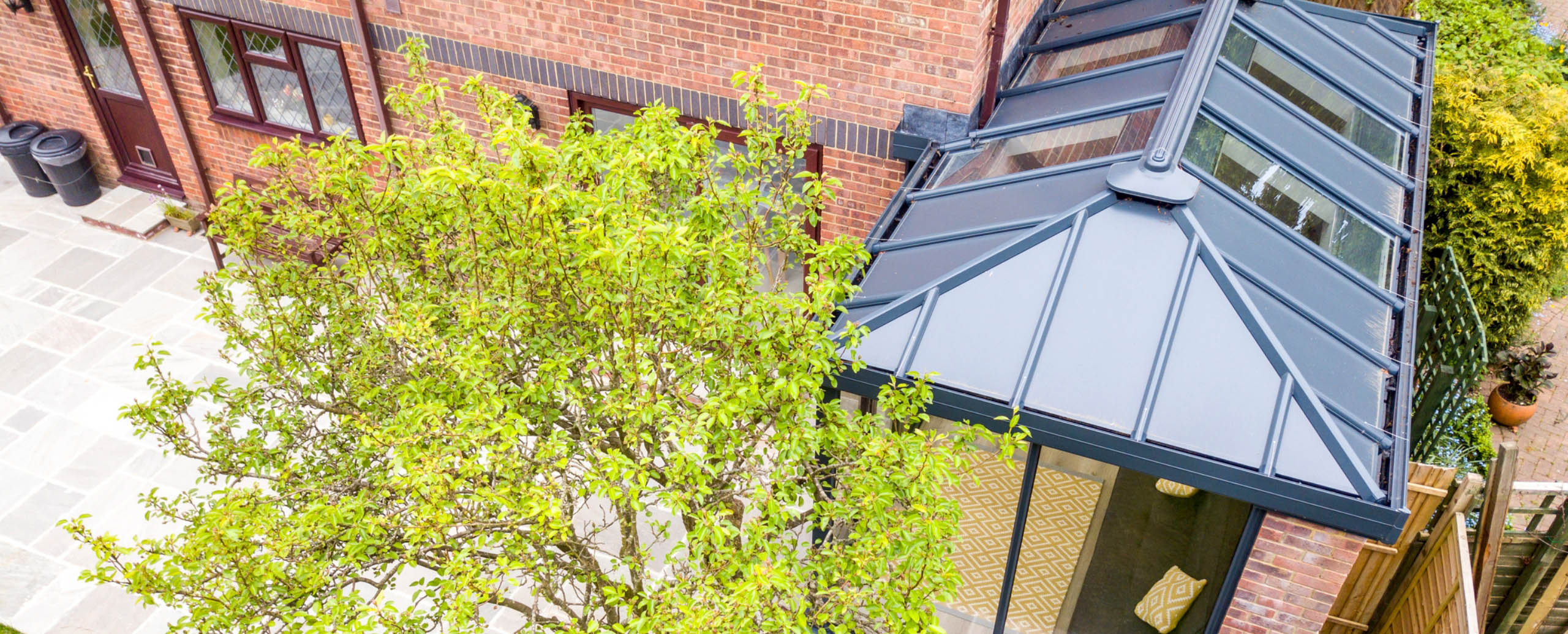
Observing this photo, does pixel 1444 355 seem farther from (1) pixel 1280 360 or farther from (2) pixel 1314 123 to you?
(1) pixel 1280 360

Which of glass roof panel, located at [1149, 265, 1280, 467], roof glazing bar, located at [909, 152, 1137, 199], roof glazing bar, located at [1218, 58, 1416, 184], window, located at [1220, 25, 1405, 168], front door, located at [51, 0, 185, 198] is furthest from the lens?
front door, located at [51, 0, 185, 198]

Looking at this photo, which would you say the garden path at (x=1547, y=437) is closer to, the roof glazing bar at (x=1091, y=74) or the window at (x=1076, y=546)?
the window at (x=1076, y=546)

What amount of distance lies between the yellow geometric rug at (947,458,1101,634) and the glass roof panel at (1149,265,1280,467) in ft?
9.28

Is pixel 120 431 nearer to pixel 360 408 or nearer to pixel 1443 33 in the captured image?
pixel 360 408

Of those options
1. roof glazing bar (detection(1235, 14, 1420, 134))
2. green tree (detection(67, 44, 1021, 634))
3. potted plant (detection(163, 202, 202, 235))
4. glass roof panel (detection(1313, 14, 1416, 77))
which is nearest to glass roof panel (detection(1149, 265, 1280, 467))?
green tree (detection(67, 44, 1021, 634))

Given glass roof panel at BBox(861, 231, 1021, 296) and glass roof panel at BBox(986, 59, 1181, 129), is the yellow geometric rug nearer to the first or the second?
glass roof panel at BBox(861, 231, 1021, 296)

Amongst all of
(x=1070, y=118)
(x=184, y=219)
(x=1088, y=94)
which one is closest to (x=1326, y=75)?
(x=1088, y=94)

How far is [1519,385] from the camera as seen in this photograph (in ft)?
31.0

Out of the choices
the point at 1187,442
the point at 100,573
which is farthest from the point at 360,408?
the point at 1187,442

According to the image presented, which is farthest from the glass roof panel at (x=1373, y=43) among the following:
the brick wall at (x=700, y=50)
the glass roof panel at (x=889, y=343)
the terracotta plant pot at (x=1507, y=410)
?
the glass roof panel at (x=889, y=343)

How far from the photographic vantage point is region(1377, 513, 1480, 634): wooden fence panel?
18.4ft

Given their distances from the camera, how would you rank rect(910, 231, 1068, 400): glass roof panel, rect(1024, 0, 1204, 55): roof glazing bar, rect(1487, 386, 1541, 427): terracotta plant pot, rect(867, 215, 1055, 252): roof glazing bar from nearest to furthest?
rect(910, 231, 1068, 400): glass roof panel < rect(867, 215, 1055, 252): roof glazing bar < rect(1024, 0, 1204, 55): roof glazing bar < rect(1487, 386, 1541, 427): terracotta plant pot

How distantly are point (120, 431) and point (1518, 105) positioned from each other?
1343cm

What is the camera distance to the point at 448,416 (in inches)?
171
